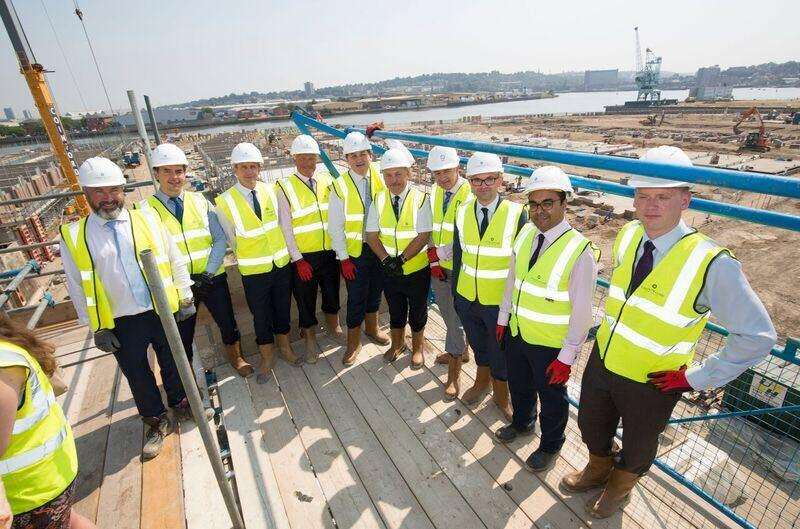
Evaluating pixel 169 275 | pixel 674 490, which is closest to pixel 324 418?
pixel 169 275

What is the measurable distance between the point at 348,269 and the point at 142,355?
1.90 meters

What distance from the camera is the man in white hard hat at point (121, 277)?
291 centimetres

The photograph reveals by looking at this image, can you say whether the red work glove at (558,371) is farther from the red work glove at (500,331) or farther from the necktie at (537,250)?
the necktie at (537,250)

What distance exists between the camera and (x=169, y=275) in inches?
124

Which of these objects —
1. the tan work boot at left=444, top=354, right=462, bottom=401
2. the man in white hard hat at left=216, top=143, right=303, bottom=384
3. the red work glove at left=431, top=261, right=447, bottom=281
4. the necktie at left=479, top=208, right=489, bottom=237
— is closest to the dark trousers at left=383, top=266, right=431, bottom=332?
the red work glove at left=431, top=261, right=447, bottom=281

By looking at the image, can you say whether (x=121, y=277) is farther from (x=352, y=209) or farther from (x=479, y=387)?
(x=479, y=387)

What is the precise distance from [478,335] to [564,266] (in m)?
1.14

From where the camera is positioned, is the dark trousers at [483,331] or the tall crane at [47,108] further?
the tall crane at [47,108]

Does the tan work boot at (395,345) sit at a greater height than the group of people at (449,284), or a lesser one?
lesser

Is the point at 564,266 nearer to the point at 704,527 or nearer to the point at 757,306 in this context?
the point at 757,306

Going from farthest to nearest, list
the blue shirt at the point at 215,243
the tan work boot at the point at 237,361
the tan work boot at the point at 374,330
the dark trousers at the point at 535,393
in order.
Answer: the tan work boot at the point at 374,330
the tan work boot at the point at 237,361
the blue shirt at the point at 215,243
the dark trousers at the point at 535,393

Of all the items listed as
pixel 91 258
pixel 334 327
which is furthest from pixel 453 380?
pixel 91 258

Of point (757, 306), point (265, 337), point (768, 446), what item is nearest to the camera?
point (757, 306)

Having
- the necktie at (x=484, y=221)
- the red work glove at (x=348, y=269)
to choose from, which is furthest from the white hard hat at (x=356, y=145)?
the necktie at (x=484, y=221)
